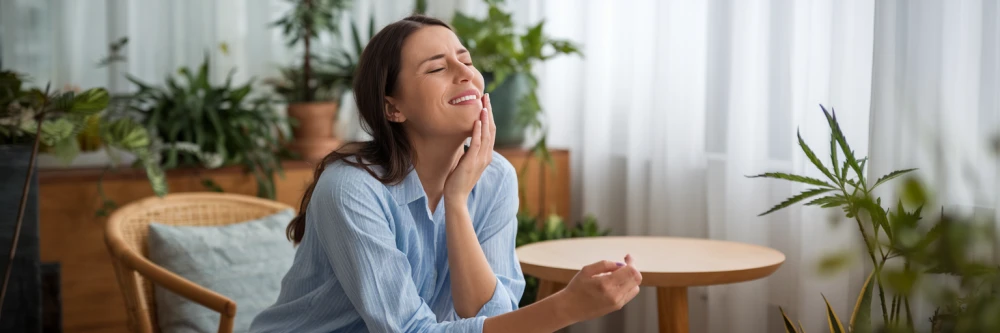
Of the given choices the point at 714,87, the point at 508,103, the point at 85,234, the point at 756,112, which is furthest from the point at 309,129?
the point at 756,112

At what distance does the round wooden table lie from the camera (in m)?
1.97

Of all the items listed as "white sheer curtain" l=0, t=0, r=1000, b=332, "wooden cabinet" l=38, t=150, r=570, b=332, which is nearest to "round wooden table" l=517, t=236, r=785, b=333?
"white sheer curtain" l=0, t=0, r=1000, b=332

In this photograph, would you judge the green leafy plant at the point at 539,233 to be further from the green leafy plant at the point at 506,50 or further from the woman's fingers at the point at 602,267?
the woman's fingers at the point at 602,267

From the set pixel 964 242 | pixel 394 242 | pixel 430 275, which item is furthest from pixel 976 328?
pixel 430 275

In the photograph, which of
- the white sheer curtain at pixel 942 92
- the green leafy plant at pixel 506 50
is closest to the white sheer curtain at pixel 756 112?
the white sheer curtain at pixel 942 92

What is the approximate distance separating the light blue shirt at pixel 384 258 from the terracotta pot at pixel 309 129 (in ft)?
5.09

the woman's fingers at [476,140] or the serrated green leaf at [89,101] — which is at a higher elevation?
the serrated green leaf at [89,101]

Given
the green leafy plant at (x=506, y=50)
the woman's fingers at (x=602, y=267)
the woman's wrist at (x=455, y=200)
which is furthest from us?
the green leafy plant at (x=506, y=50)

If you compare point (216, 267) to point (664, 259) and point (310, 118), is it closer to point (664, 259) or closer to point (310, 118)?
point (310, 118)

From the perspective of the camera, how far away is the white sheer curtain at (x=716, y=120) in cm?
242

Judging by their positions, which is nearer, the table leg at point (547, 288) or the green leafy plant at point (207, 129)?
the table leg at point (547, 288)

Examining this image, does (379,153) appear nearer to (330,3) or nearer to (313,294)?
(313,294)

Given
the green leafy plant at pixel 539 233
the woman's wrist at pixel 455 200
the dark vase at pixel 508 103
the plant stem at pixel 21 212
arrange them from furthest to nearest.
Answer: the dark vase at pixel 508 103, the green leafy plant at pixel 539 233, the plant stem at pixel 21 212, the woman's wrist at pixel 455 200

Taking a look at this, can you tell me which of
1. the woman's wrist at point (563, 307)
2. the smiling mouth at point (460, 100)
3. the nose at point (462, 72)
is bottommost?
the woman's wrist at point (563, 307)
